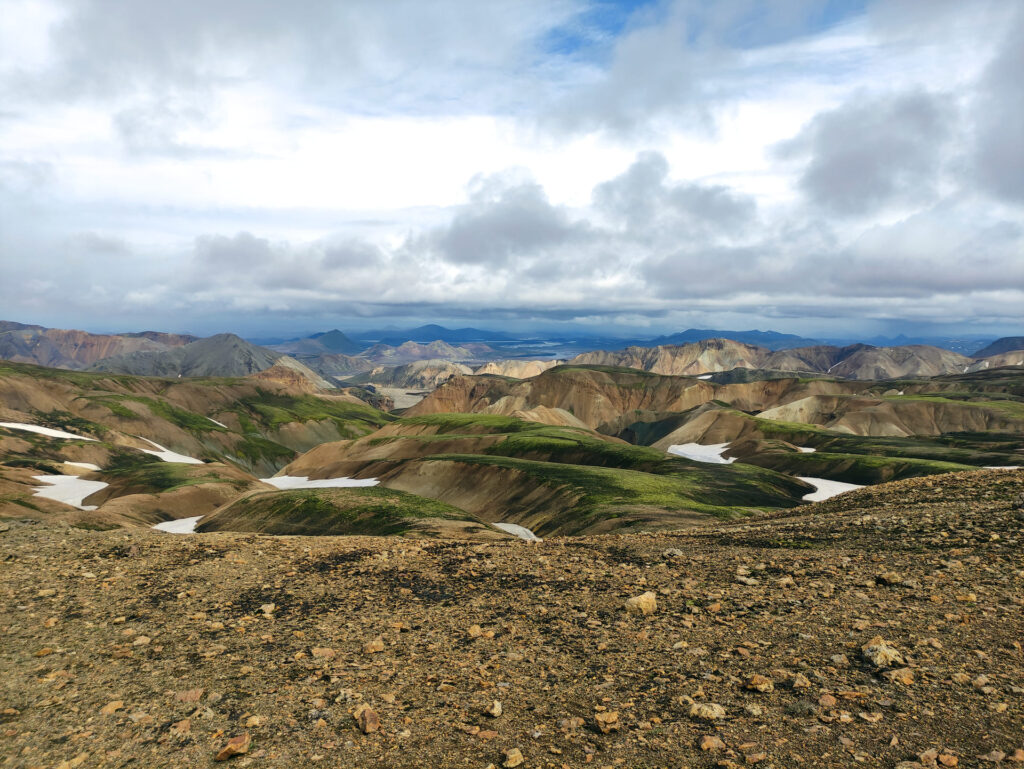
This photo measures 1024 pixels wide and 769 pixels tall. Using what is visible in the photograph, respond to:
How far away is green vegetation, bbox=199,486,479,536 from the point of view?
1914 inches

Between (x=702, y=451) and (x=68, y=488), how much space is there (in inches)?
5722

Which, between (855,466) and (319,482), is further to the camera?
(319,482)

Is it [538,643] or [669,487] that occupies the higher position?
[538,643]

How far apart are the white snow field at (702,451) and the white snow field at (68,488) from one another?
415 ft

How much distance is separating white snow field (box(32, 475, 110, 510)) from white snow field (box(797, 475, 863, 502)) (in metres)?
118

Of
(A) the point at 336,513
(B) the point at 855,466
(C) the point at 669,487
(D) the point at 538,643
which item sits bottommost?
(B) the point at 855,466

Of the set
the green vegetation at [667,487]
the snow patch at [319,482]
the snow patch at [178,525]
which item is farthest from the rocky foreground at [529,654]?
the snow patch at [319,482]

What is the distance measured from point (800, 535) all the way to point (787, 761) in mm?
14319

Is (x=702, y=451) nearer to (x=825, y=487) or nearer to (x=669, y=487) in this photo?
(x=825, y=487)

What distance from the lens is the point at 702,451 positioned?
15838 centimetres

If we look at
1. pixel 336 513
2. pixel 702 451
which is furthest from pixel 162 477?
pixel 702 451

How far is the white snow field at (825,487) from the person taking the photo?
91.5m

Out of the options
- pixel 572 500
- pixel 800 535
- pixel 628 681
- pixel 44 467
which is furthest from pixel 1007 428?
pixel 44 467

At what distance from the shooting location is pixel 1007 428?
548 feet
